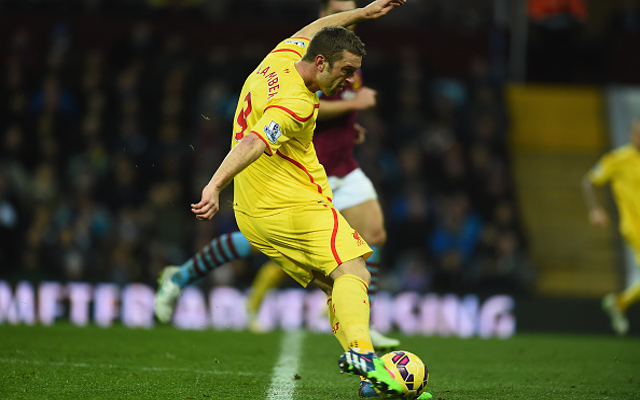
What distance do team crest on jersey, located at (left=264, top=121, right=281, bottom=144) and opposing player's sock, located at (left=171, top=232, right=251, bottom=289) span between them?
1.97 m

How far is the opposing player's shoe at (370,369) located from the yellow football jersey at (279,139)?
0.89 meters

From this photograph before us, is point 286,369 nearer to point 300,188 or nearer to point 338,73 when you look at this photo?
point 300,188

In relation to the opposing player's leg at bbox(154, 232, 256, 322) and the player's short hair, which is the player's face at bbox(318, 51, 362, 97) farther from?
the opposing player's leg at bbox(154, 232, 256, 322)

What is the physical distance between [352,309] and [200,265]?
2.32 metres

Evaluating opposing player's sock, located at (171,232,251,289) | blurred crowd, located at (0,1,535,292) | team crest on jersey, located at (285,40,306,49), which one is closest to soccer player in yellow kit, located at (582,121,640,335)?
blurred crowd, located at (0,1,535,292)

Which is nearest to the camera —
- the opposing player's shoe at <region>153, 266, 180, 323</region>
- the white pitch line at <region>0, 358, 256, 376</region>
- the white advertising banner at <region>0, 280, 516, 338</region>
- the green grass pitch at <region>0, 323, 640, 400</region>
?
the green grass pitch at <region>0, 323, 640, 400</region>

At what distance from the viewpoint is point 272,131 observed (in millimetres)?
4043

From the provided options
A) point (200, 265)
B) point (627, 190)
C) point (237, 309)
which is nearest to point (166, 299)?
point (200, 265)

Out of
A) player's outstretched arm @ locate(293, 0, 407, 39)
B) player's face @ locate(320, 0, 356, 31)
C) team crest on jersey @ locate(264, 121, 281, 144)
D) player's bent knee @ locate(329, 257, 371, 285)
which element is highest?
player's face @ locate(320, 0, 356, 31)

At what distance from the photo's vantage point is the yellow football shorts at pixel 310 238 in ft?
13.8

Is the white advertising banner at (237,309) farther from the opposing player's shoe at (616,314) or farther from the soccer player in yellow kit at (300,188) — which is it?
the soccer player in yellow kit at (300,188)

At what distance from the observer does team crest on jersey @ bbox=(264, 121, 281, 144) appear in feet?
13.2

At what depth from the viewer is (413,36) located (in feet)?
52.4

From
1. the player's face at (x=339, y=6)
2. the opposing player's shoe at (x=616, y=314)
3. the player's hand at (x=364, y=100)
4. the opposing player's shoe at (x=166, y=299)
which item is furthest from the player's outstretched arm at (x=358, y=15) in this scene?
the opposing player's shoe at (x=616, y=314)
